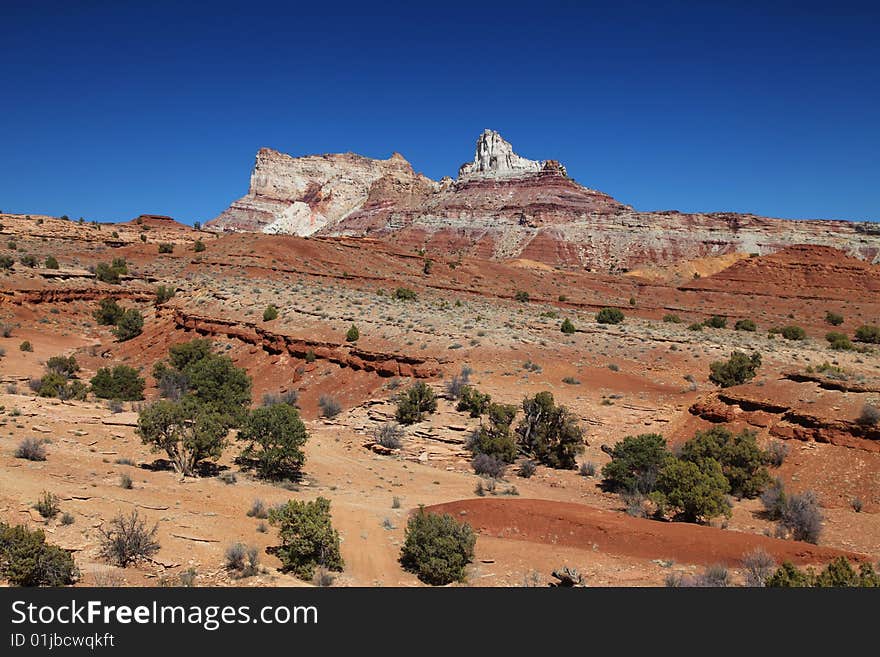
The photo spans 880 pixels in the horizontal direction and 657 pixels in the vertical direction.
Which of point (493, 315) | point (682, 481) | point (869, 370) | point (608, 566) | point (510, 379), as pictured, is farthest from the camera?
point (493, 315)

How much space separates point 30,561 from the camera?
6367mm

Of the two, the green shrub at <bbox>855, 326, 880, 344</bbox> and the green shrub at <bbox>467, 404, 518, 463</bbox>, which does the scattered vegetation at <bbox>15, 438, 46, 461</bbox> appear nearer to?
the green shrub at <bbox>467, 404, 518, 463</bbox>

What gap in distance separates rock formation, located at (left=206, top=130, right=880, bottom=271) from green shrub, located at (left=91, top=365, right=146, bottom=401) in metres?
77.4

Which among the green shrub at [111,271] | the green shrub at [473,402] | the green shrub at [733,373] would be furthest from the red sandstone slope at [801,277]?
the green shrub at [111,271]

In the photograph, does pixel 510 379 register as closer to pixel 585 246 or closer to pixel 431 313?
pixel 431 313

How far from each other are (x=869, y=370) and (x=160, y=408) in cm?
2910

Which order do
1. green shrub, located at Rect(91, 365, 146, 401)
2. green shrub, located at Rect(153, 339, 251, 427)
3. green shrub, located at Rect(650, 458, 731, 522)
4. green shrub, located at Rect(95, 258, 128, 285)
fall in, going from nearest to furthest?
green shrub, located at Rect(650, 458, 731, 522) → green shrub, located at Rect(153, 339, 251, 427) → green shrub, located at Rect(91, 365, 146, 401) → green shrub, located at Rect(95, 258, 128, 285)

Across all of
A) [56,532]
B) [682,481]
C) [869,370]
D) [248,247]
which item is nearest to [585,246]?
[248,247]

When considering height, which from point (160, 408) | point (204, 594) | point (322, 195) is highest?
point (322, 195)

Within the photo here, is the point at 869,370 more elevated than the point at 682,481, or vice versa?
the point at 869,370

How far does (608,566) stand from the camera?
8.91m

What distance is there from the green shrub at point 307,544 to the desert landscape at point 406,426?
14cm

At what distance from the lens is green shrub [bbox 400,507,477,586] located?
332 inches

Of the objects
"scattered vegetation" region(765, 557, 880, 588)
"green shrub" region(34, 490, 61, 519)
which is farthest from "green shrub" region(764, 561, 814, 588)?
"green shrub" region(34, 490, 61, 519)
